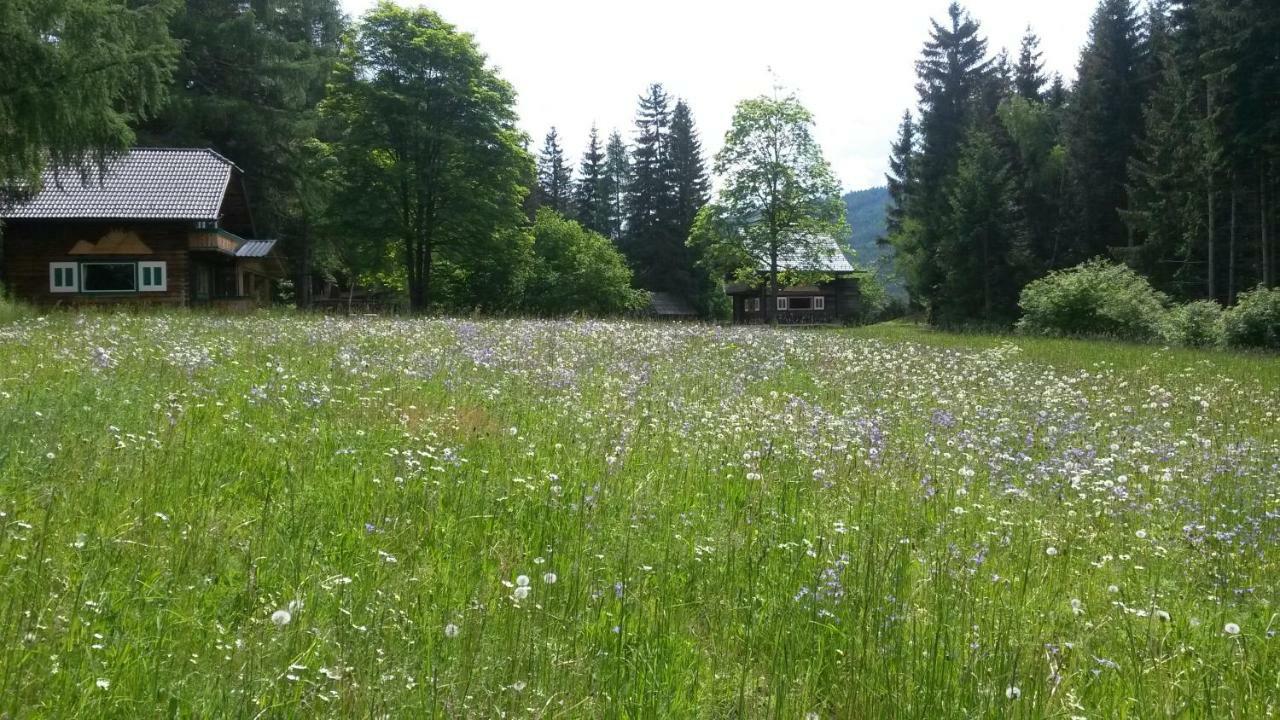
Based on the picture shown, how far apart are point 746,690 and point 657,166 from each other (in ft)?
239

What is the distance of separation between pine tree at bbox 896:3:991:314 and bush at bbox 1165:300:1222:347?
22.5 m

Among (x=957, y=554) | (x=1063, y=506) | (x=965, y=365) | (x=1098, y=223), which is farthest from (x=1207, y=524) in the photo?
(x=1098, y=223)

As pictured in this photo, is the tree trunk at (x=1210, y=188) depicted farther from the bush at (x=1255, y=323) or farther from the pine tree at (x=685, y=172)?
the pine tree at (x=685, y=172)

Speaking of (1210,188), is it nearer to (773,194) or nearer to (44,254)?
(773,194)

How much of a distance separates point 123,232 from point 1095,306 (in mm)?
38614

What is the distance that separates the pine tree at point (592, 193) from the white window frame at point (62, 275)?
5385cm

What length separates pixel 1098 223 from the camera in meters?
51.6

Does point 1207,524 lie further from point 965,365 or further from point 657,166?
point 657,166

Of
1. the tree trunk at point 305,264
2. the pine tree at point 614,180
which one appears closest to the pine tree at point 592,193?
the pine tree at point 614,180

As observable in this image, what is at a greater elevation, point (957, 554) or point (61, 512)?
point (61, 512)

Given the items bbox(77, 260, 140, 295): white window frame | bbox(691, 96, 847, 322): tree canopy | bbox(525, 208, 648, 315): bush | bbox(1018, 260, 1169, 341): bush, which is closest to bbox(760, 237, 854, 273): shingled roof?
bbox(691, 96, 847, 322): tree canopy

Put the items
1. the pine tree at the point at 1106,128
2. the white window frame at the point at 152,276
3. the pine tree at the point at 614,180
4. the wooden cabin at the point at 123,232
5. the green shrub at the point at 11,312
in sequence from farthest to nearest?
the pine tree at the point at 614,180 < the pine tree at the point at 1106,128 < the white window frame at the point at 152,276 < the wooden cabin at the point at 123,232 < the green shrub at the point at 11,312

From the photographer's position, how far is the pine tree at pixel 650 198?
239 feet

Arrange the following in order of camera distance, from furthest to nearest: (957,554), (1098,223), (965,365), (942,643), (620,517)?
(1098,223) → (965,365) → (620,517) → (957,554) → (942,643)
